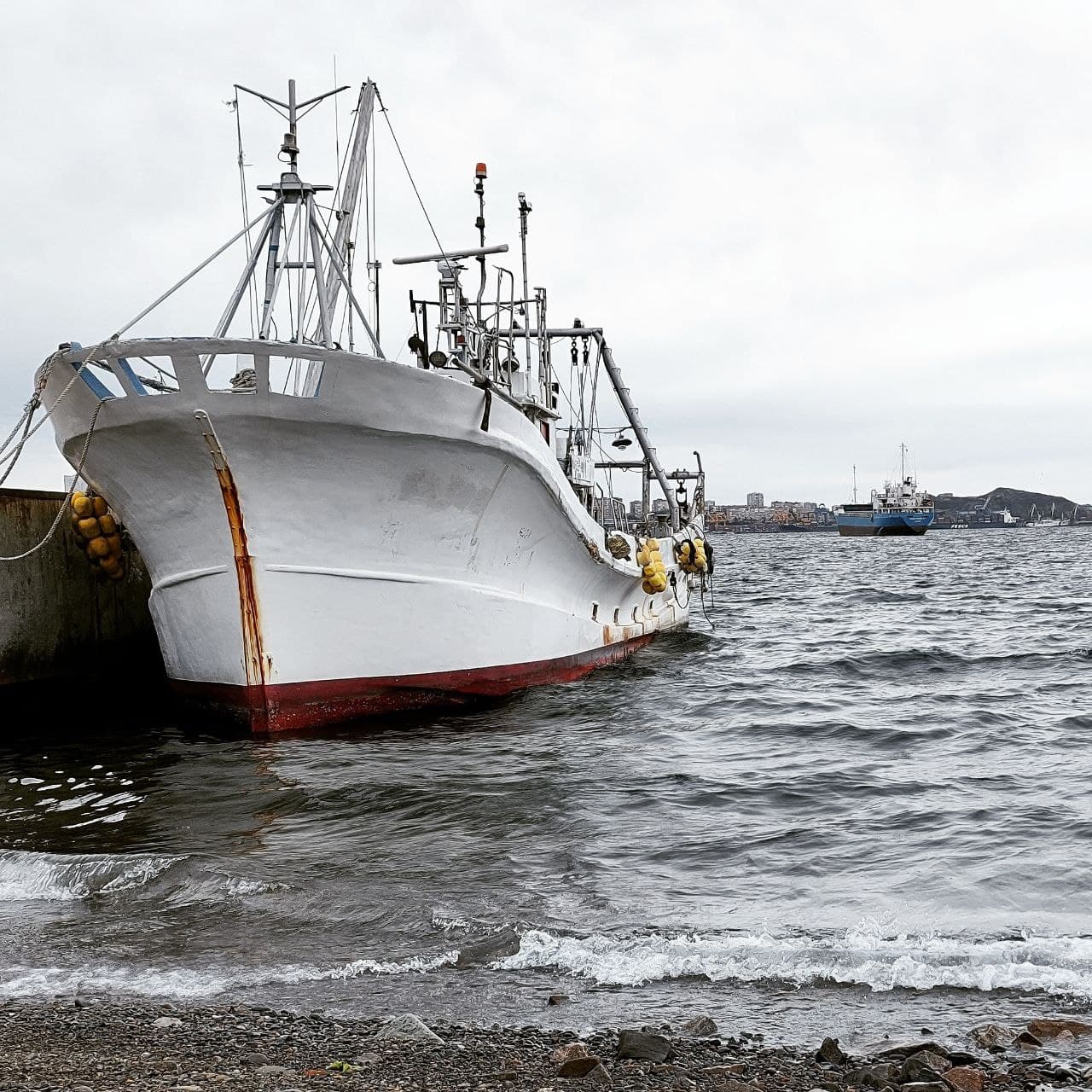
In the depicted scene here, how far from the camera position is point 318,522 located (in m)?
10.8

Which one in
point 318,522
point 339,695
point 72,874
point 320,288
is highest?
point 320,288

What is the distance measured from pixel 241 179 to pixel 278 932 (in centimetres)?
942

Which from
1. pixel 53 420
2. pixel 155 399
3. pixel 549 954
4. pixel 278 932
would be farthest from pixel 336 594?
pixel 549 954

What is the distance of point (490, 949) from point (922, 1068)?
7.17ft

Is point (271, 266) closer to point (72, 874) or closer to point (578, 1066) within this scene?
point (72, 874)

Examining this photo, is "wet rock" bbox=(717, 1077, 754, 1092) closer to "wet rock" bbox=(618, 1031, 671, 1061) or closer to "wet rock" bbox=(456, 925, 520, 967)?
"wet rock" bbox=(618, 1031, 671, 1061)

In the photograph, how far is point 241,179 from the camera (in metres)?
12.3

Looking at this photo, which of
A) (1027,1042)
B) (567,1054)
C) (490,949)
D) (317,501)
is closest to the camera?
(567,1054)

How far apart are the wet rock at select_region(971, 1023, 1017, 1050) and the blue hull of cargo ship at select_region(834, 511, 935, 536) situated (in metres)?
125

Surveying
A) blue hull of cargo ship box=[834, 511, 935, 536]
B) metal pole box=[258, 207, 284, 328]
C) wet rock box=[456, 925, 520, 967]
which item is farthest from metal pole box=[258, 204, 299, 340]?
blue hull of cargo ship box=[834, 511, 935, 536]

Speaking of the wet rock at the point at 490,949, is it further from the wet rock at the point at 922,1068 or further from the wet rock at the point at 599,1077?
the wet rock at the point at 922,1068

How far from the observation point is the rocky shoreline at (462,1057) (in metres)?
3.71

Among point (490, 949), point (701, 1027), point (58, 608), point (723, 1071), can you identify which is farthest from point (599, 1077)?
point (58, 608)

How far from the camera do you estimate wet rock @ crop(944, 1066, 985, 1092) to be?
3.66m
